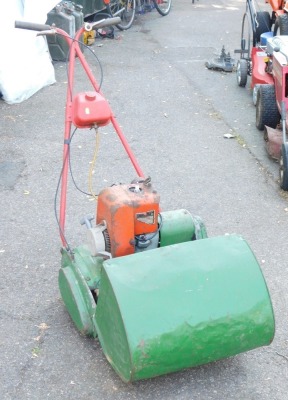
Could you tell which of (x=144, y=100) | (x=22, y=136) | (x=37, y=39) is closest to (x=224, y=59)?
(x=144, y=100)

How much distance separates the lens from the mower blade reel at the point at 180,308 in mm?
2754

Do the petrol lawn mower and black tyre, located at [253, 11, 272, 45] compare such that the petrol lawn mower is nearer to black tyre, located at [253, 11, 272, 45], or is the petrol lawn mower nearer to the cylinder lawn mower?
black tyre, located at [253, 11, 272, 45]

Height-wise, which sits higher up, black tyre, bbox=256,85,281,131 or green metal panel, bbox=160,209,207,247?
green metal panel, bbox=160,209,207,247

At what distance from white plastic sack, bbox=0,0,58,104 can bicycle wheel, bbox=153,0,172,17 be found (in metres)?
4.57

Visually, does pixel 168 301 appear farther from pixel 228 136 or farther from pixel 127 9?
pixel 127 9

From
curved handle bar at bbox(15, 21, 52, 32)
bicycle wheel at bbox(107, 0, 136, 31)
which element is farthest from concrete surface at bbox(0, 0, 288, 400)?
curved handle bar at bbox(15, 21, 52, 32)

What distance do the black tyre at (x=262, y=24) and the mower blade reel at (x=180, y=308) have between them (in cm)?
530

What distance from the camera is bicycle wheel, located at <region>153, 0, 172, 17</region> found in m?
12.1

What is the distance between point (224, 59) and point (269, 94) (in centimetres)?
263

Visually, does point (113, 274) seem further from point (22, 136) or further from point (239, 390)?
point (22, 136)

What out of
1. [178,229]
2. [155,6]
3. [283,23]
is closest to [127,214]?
[178,229]

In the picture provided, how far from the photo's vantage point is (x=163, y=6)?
42.3ft

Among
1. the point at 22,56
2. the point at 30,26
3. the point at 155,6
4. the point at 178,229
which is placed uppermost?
the point at 30,26

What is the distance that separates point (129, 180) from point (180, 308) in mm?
2655
